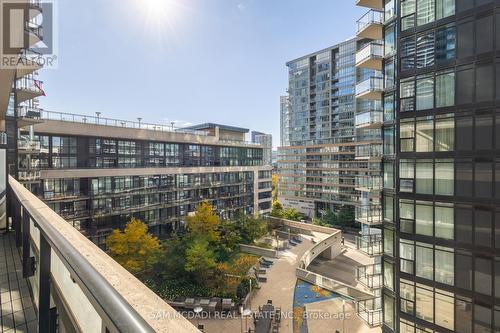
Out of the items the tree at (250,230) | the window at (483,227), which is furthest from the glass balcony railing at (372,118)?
the tree at (250,230)

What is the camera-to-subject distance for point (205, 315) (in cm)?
1775

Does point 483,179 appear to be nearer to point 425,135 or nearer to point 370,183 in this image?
point 425,135

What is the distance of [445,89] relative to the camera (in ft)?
34.8

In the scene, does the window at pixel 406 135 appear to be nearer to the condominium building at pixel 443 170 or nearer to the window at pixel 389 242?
the condominium building at pixel 443 170

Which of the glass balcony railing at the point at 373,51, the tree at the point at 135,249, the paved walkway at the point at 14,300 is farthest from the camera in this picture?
the tree at the point at 135,249

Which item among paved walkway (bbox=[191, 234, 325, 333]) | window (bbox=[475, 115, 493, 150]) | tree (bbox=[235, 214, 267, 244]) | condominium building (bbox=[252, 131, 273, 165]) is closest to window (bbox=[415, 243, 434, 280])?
window (bbox=[475, 115, 493, 150])

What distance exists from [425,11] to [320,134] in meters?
46.6

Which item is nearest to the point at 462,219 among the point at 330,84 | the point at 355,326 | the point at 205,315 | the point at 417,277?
the point at 417,277

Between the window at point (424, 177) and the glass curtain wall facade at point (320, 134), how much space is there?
39611 mm

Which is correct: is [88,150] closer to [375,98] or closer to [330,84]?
[375,98]

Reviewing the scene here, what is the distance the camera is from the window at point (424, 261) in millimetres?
10820

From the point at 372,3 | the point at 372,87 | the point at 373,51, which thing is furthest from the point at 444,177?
the point at 372,3

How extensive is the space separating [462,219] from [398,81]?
633cm

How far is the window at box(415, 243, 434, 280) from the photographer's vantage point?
10.8 m
